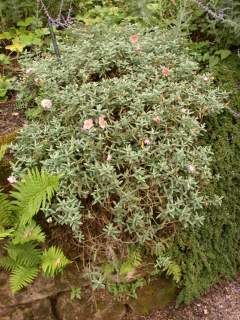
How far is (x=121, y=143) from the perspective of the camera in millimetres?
2895

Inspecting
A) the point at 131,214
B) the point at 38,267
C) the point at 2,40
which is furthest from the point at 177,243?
the point at 2,40

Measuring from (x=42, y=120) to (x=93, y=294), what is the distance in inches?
43.2

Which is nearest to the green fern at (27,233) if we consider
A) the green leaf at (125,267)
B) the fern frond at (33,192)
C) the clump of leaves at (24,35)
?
the fern frond at (33,192)

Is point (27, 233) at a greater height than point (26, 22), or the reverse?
point (26, 22)

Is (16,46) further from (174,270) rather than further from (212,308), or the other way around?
(212,308)

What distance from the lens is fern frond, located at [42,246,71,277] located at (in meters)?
2.61

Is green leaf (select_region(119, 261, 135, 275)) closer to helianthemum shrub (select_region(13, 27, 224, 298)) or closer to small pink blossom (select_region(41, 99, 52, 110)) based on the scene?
helianthemum shrub (select_region(13, 27, 224, 298))

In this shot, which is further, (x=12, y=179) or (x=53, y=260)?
(x=12, y=179)

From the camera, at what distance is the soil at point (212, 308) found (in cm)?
319

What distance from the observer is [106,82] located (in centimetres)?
308

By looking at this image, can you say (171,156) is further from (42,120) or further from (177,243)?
(42,120)

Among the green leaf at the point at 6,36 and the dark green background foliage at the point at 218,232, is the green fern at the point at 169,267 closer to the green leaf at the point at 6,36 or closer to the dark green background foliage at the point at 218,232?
the dark green background foliage at the point at 218,232

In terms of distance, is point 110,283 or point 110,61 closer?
point 110,283

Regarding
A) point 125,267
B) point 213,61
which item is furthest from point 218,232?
point 213,61
